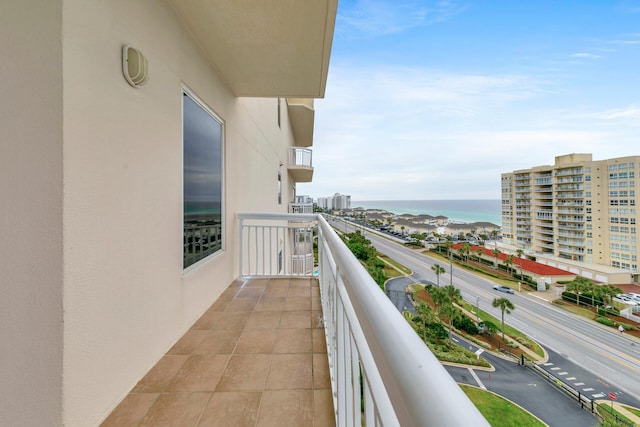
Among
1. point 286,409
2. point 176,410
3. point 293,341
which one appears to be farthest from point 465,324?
point 176,410

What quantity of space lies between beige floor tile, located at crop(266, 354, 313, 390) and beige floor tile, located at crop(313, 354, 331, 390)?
0.11 feet

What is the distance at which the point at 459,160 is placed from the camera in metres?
15.8

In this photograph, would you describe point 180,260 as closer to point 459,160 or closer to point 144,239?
point 144,239

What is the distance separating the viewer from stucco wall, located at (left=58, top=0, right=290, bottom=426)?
4.37ft

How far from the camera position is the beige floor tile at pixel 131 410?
1529 mm

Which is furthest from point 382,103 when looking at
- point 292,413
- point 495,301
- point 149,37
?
point 292,413

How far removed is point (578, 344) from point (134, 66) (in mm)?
8084

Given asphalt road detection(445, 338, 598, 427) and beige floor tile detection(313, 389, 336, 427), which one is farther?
asphalt road detection(445, 338, 598, 427)

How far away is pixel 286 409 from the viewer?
1.63m

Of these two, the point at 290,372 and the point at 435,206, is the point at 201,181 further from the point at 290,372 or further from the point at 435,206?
the point at 435,206

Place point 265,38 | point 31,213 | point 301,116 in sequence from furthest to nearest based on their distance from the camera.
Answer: point 301,116 → point 265,38 → point 31,213

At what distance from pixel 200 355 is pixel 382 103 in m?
13.4

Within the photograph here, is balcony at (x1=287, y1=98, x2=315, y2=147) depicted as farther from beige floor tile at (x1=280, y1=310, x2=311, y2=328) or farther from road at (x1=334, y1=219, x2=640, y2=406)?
beige floor tile at (x1=280, y1=310, x2=311, y2=328)

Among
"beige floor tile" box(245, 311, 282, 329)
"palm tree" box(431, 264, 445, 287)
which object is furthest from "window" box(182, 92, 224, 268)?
"palm tree" box(431, 264, 445, 287)
